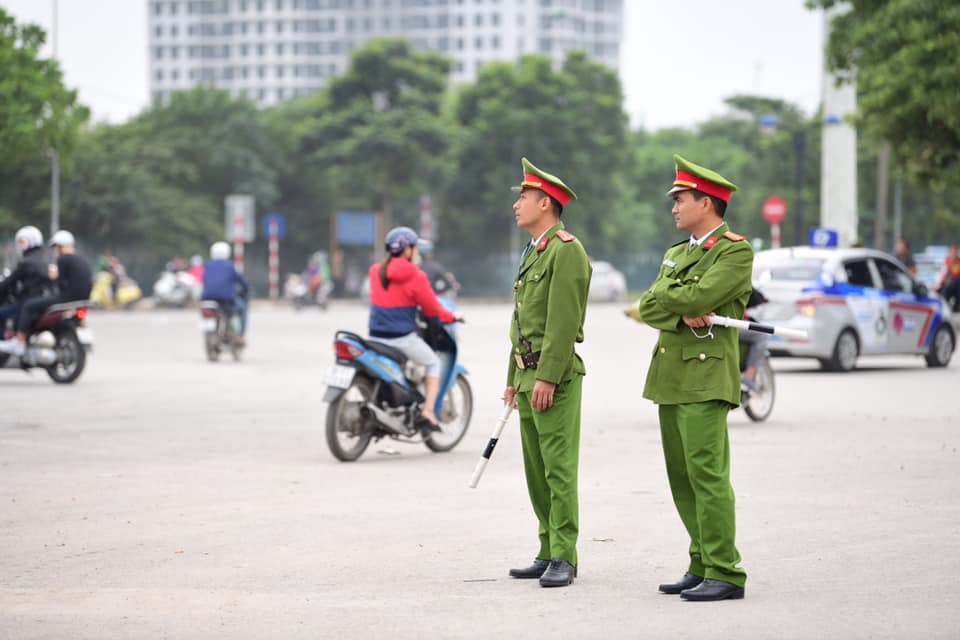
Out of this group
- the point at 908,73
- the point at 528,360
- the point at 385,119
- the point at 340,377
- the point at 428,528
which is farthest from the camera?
the point at 385,119

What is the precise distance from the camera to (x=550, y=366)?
700 centimetres

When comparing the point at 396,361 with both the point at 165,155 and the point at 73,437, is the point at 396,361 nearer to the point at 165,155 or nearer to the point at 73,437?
the point at 73,437

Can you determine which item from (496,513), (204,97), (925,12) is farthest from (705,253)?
(204,97)

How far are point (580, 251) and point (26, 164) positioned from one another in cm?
5480

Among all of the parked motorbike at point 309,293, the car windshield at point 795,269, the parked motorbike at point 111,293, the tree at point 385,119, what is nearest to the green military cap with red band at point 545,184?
the car windshield at point 795,269

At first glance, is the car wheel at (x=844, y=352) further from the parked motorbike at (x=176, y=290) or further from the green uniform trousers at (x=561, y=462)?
the parked motorbike at (x=176, y=290)

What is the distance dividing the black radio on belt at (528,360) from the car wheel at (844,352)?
1512 cm

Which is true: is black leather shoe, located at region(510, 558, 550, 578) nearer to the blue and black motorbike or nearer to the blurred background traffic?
the blue and black motorbike

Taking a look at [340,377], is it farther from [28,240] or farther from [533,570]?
[28,240]

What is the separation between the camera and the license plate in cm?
1192

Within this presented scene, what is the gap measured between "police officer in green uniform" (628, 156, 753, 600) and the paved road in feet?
0.76

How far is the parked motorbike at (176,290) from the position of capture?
170 ft

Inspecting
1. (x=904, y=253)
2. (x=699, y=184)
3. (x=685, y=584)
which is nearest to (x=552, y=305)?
(x=699, y=184)

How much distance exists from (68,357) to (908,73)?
15561 mm
